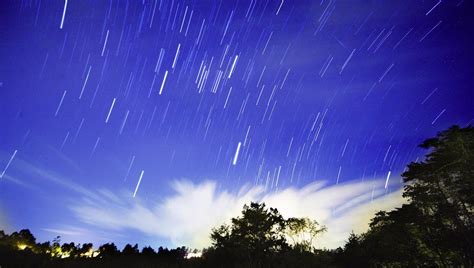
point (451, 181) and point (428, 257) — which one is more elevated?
point (451, 181)

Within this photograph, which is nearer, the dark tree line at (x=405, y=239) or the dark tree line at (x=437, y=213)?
the dark tree line at (x=405, y=239)

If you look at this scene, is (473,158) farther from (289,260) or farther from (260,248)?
(260,248)

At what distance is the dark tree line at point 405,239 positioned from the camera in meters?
17.8

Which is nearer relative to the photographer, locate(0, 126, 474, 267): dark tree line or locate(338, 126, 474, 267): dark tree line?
locate(0, 126, 474, 267): dark tree line

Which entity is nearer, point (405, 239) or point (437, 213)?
point (437, 213)

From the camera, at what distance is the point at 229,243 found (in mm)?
52094

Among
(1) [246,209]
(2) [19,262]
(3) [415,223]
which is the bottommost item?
(2) [19,262]

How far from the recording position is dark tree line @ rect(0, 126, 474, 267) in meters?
17.8

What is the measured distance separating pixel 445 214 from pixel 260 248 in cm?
2899

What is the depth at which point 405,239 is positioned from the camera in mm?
36000

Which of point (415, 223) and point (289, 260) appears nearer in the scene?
point (415, 223)

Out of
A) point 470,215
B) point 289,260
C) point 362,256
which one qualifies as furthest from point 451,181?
point 362,256

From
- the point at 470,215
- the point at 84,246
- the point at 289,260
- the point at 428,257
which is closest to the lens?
the point at 470,215

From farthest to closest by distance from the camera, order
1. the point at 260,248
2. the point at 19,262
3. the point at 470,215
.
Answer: the point at 260,248
the point at 470,215
the point at 19,262
